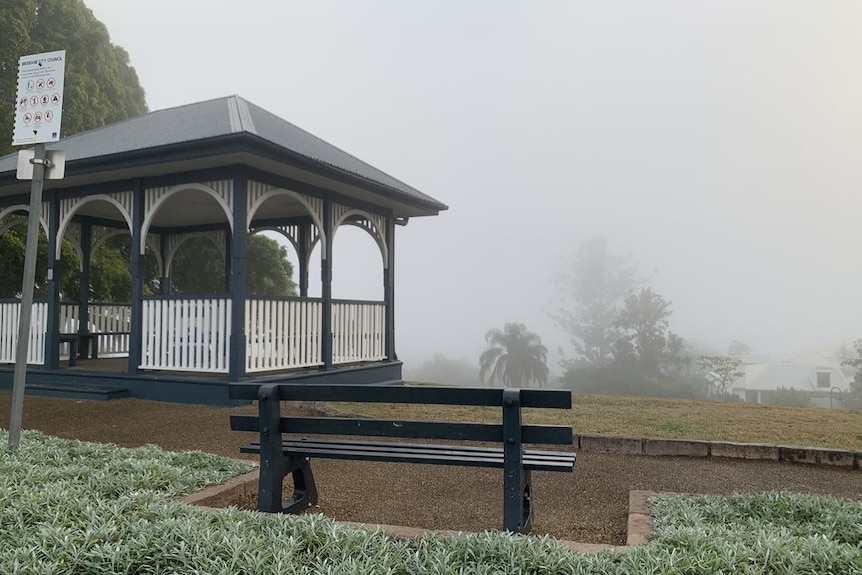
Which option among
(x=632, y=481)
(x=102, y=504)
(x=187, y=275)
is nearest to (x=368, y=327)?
(x=632, y=481)

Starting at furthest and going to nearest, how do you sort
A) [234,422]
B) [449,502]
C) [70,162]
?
[70,162] → [449,502] → [234,422]

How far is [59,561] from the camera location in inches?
101

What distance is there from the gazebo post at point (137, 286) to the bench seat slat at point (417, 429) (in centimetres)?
664

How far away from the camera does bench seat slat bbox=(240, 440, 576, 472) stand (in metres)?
3.46

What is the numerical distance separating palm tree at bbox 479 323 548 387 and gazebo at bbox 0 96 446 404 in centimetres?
4428

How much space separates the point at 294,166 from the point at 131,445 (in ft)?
13.8

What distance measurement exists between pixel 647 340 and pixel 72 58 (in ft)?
180

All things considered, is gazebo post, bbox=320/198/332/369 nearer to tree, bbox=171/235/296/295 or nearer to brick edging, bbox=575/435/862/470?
brick edging, bbox=575/435/862/470

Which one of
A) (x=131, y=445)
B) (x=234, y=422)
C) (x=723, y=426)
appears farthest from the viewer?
(x=723, y=426)

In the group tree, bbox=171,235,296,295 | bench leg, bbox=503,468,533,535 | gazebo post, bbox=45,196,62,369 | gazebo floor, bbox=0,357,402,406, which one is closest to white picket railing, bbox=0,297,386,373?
gazebo floor, bbox=0,357,402,406

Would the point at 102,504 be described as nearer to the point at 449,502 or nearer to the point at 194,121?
the point at 449,502

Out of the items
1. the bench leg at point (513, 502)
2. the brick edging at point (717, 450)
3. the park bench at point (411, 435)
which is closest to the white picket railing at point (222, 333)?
the brick edging at point (717, 450)

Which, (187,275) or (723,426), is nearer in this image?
(723,426)

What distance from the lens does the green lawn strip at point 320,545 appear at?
8.13 feet
